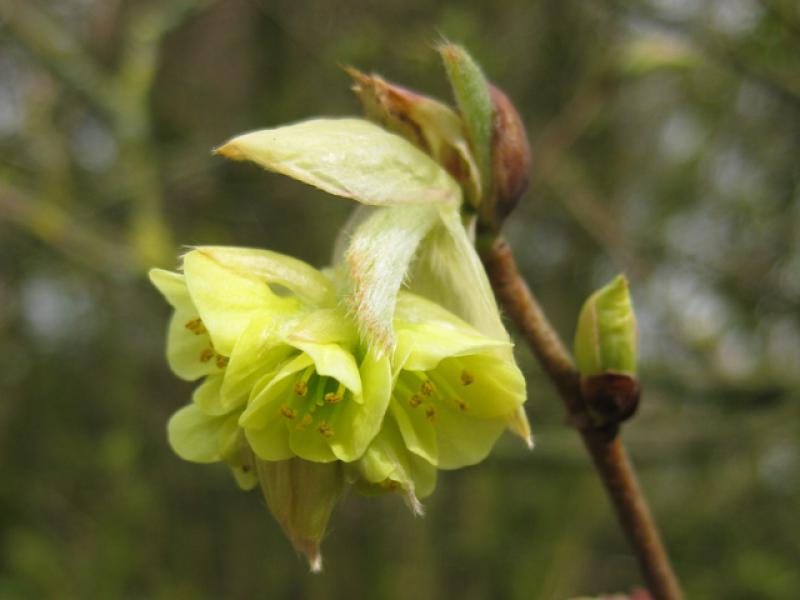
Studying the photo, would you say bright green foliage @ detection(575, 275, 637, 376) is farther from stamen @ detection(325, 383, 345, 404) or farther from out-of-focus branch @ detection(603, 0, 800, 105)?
out-of-focus branch @ detection(603, 0, 800, 105)

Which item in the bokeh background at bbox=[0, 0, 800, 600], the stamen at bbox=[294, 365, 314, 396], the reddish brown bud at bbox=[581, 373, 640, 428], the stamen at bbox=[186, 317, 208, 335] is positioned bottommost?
the bokeh background at bbox=[0, 0, 800, 600]

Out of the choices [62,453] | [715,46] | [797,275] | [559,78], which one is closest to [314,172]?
[715,46]

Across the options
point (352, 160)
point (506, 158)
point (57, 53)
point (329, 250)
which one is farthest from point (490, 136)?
point (329, 250)

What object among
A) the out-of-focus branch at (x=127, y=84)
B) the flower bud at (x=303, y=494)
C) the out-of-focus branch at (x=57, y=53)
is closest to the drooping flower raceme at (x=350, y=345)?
the flower bud at (x=303, y=494)

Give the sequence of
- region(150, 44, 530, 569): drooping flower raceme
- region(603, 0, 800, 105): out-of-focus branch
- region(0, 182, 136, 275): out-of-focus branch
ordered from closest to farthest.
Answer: region(150, 44, 530, 569): drooping flower raceme, region(603, 0, 800, 105): out-of-focus branch, region(0, 182, 136, 275): out-of-focus branch

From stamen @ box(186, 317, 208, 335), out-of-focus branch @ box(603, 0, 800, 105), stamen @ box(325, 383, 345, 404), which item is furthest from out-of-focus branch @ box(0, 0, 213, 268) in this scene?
stamen @ box(325, 383, 345, 404)

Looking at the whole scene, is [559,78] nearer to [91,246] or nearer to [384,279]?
[91,246]

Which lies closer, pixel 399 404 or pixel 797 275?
pixel 399 404
